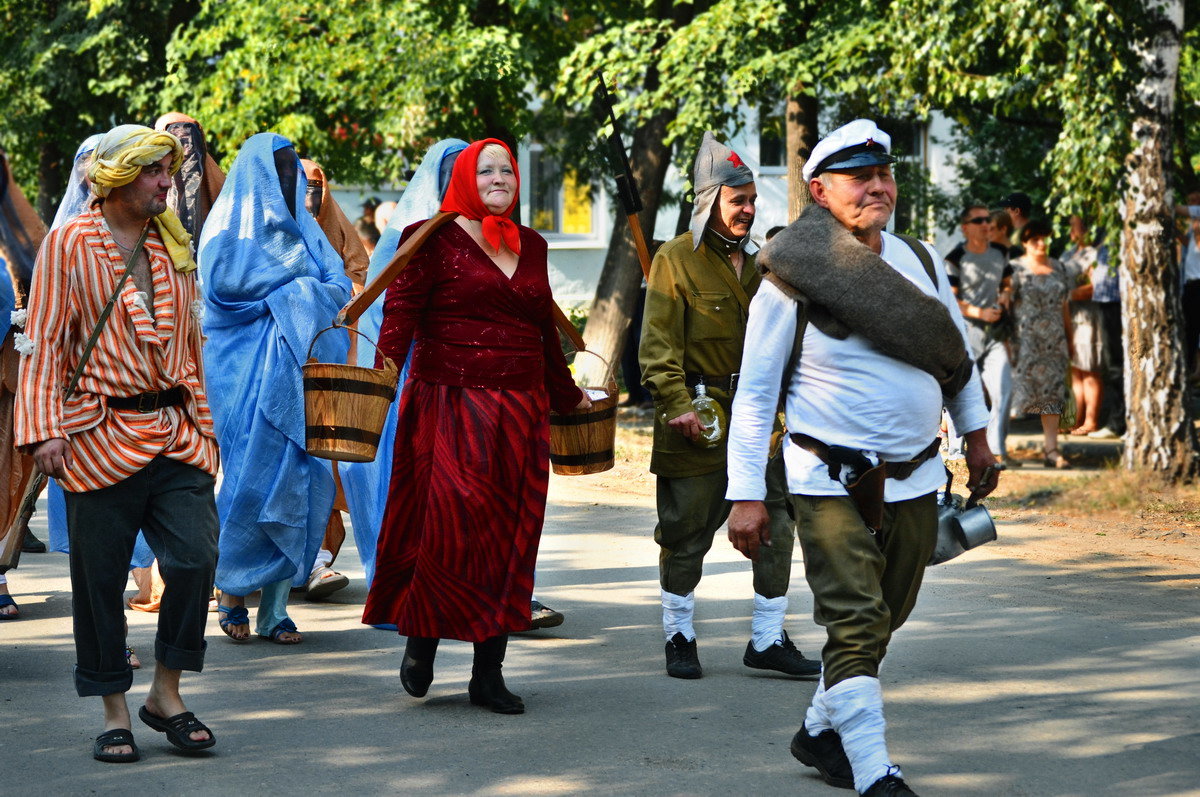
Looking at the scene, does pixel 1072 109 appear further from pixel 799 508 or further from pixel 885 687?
pixel 799 508

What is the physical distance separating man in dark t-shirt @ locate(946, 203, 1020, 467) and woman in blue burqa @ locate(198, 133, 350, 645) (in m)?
6.20

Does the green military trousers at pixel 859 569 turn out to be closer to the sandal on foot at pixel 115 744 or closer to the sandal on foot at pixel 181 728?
the sandal on foot at pixel 181 728

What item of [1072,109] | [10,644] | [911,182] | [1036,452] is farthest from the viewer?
[911,182]

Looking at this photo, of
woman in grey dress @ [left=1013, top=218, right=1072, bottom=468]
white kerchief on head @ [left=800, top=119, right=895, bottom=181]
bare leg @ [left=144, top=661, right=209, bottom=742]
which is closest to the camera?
white kerchief on head @ [left=800, top=119, right=895, bottom=181]

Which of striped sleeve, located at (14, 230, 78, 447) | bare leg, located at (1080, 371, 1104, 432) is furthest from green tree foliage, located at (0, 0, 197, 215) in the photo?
striped sleeve, located at (14, 230, 78, 447)

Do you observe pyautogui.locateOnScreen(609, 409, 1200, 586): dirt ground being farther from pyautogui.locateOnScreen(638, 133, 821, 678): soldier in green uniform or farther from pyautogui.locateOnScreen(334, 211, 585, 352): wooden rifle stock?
pyautogui.locateOnScreen(334, 211, 585, 352): wooden rifle stock

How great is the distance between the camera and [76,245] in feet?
16.5

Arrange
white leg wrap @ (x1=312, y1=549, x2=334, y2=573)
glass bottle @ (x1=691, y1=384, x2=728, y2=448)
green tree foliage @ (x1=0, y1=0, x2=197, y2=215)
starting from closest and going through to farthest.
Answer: glass bottle @ (x1=691, y1=384, x2=728, y2=448)
white leg wrap @ (x1=312, y1=549, x2=334, y2=573)
green tree foliage @ (x1=0, y1=0, x2=197, y2=215)

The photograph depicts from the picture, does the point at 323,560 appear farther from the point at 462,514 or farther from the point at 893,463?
the point at 893,463

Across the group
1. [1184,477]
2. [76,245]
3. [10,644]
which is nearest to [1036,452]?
[1184,477]

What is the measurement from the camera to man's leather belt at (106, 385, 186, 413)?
5027 millimetres

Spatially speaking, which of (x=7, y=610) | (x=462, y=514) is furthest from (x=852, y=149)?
(x=7, y=610)

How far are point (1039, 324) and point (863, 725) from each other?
8834 millimetres

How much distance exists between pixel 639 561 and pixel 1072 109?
14.1 ft
